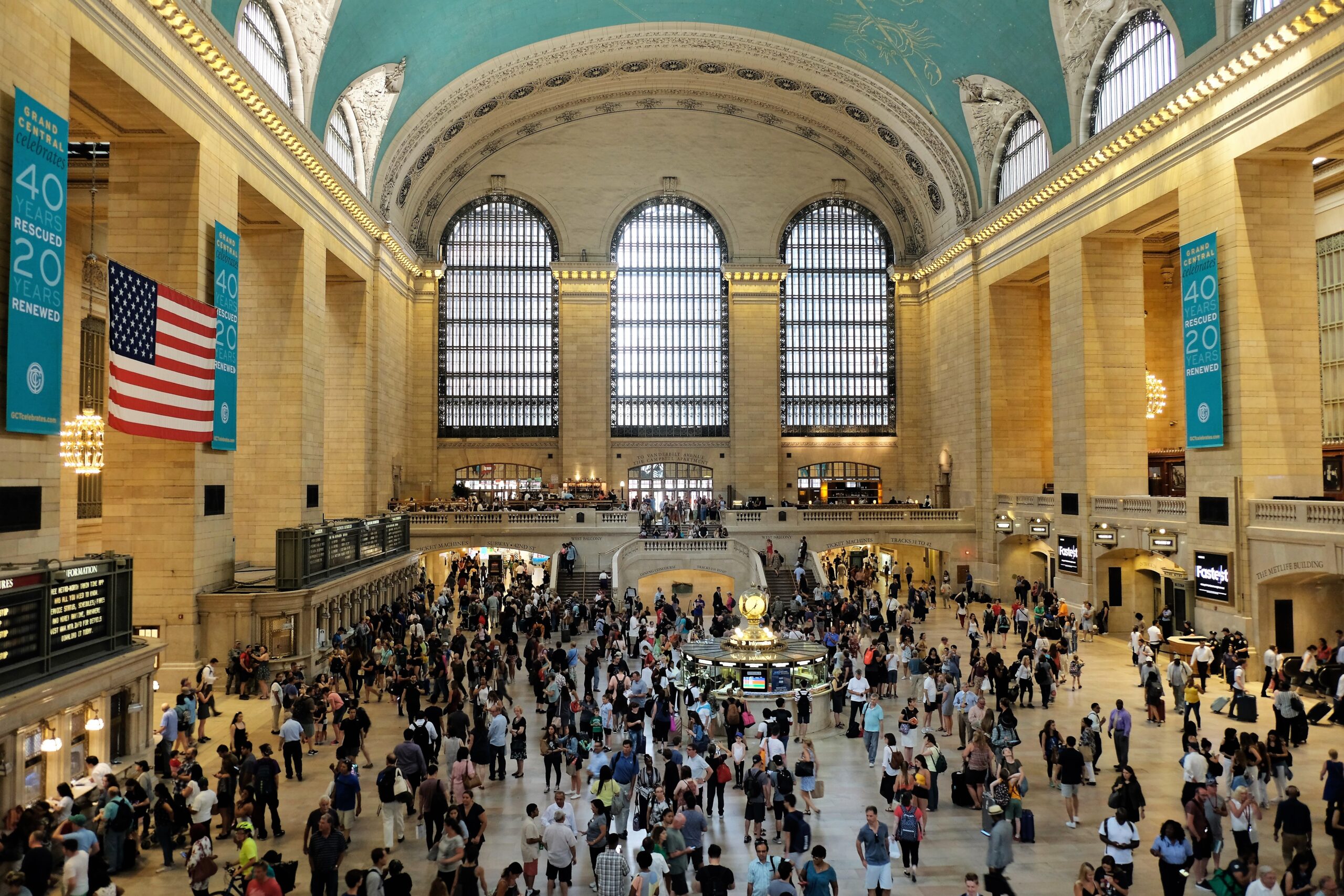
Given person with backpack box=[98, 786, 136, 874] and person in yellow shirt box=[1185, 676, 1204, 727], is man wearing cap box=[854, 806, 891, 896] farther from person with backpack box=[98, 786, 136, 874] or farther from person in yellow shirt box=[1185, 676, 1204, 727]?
person in yellow shirt box=[1185, 676, 1204, 727]

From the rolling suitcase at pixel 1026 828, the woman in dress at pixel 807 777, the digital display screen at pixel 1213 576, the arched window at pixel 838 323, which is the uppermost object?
the arched window at pixel 838 323

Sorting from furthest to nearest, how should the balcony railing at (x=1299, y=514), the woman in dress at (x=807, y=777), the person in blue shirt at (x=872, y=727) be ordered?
the balcony railing at (x=1299, y=514) → the person in blue shirt at (x=872, y=727) → the woman in dress at (x=807, y=777)

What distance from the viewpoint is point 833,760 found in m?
14.2

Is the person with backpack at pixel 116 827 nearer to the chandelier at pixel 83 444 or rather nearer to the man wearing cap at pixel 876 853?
the man wearing cap at pixel 876 853

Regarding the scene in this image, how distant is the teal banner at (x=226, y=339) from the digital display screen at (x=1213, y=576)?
68.6 ft

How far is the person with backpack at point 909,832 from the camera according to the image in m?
9.70

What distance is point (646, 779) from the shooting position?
1226 centimetres

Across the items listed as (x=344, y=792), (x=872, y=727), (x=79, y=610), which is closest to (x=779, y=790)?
(x=872, y=727)

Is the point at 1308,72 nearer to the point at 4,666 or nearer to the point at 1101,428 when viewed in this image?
the point at 1101,428

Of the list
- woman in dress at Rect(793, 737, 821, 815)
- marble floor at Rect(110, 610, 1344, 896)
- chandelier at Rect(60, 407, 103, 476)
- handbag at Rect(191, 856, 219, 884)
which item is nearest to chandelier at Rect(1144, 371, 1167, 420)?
marble floor at Rect(110, 610, 1344, 896)

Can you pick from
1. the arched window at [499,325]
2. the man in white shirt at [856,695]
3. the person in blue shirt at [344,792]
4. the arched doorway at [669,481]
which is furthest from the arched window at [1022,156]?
the person in blue shirt at [344,792]

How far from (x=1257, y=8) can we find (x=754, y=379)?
24.2 meters

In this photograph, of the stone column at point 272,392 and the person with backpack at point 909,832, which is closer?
the person with backpack at point 909,832

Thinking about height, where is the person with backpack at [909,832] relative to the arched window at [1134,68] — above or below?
below
